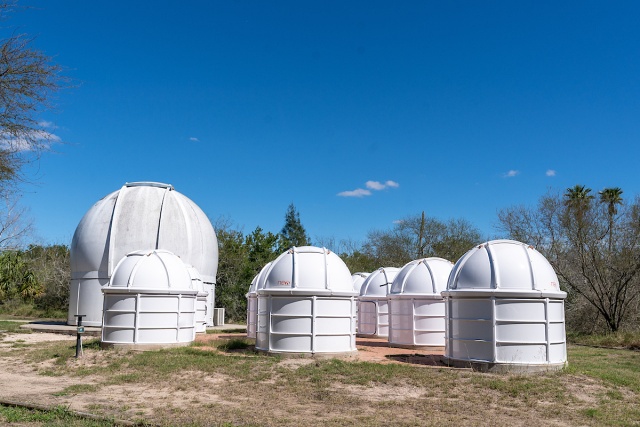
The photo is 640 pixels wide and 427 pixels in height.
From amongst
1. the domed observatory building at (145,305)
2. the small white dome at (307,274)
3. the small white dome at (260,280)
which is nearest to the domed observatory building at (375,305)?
the small white dome at (260,280)

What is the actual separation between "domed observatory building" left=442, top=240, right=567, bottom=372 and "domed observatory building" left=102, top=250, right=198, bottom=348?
33.6ft

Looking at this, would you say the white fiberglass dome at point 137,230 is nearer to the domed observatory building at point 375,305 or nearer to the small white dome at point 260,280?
the small white dome at point 260,280

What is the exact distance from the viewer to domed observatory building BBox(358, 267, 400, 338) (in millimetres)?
26578

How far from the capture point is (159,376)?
1416cm

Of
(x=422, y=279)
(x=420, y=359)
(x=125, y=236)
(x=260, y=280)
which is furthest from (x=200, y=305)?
(x=420, y=359)

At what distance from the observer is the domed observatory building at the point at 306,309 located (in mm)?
17141

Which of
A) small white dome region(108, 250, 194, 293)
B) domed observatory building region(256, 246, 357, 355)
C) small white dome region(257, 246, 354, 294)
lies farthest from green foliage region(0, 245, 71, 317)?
small white dome region(257, 246, 354, 294)

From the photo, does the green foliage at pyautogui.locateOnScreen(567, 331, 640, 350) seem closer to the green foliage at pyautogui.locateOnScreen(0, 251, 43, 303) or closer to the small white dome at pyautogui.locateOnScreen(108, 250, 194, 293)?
the small white dome at pyautogui.locateOnScreen(108, 250, 194, 293)

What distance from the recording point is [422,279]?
20891mm

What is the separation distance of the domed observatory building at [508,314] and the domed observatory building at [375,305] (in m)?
11.0

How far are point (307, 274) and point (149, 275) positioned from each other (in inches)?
245

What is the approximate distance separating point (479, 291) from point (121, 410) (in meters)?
9.47

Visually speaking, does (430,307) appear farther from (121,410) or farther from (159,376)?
(121,410)

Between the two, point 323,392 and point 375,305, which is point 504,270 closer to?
point 323,392
